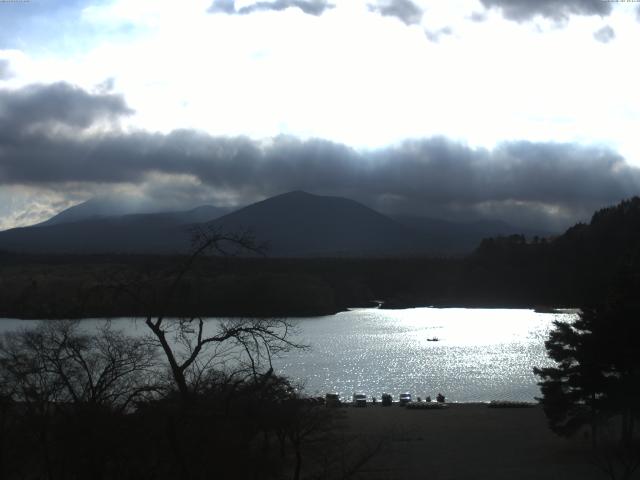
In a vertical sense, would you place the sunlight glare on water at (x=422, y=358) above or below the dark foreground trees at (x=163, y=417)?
below

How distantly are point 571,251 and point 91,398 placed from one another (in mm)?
87559

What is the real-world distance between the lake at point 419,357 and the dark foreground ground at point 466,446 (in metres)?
3.48

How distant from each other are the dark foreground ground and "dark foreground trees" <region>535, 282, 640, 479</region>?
2.22ft

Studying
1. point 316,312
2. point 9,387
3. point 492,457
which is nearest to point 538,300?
point 316,312

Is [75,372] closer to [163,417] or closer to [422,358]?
[163,417]

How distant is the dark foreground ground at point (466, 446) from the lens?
14.7 m

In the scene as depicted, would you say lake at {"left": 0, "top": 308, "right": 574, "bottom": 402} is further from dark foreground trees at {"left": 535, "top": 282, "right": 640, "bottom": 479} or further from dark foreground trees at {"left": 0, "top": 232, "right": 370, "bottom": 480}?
dark foreground trees at {"left": 0, "top": 232, "right": 370, "bottom": 480}

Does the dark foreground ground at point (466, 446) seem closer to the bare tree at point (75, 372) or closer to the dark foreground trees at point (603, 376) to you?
the dark foreground trees at point (603, 376)

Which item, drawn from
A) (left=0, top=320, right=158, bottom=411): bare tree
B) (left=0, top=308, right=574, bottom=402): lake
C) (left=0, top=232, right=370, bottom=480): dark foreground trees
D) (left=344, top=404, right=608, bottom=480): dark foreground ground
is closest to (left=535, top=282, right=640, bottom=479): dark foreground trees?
(left=344, top=404, right=608, bottom=480): dark foreground ground

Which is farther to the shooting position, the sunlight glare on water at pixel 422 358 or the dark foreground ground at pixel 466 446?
the sunlight glare on water at pixel 422 358

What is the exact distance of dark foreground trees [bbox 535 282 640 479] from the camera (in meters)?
14.3

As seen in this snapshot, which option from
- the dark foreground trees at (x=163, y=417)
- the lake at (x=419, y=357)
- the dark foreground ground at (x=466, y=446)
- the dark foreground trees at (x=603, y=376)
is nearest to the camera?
the dark foreground trees at (x=163, y=417)

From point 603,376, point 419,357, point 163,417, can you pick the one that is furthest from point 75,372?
point 419,357

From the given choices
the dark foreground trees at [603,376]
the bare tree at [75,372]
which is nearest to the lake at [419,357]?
the dark foreground trees at [603,376]
